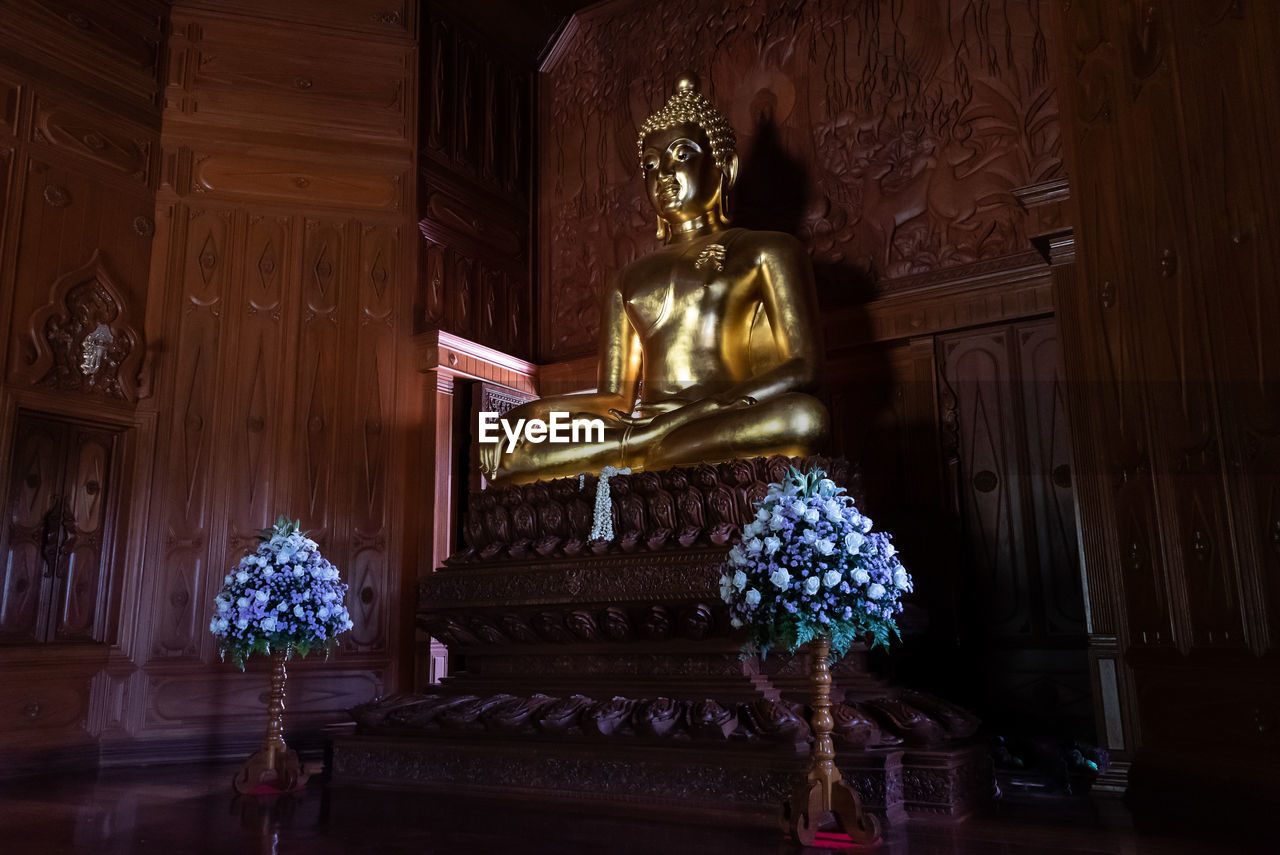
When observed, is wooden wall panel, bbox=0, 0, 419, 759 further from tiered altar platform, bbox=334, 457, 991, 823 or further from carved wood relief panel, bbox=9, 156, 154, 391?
tiered altar platform, bbox=334, 457, 991, 823

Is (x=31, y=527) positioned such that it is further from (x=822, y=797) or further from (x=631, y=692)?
(x=822, y=797)

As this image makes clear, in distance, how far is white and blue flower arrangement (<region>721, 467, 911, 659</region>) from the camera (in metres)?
2.31

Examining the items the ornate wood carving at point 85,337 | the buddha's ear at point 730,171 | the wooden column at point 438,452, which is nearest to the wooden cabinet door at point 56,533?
the ornate wood carving at point 85,337

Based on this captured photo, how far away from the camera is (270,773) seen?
317 centimetres

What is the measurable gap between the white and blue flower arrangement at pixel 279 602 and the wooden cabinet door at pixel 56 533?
4.08 ft

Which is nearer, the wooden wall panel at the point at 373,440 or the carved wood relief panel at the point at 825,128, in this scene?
the carved wood relief panel at the point at 825,128

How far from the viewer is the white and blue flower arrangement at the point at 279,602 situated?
3.31 meters

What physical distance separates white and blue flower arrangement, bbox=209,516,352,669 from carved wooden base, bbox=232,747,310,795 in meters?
0.36

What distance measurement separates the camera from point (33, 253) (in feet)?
13.9

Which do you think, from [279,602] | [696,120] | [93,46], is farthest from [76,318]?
[696,120]

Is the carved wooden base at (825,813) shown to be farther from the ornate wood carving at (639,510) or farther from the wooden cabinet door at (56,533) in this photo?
the wooden cabinet door at (56,533)

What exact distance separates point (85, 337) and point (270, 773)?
231 centimetres

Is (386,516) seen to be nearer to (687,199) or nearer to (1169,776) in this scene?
(687,199)

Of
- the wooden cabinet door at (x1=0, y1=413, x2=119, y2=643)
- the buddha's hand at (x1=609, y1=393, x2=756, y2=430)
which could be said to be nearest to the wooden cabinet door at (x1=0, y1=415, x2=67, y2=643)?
the wooden cabinet door at (x1=0, y1=413, x2=119, y2=643)
